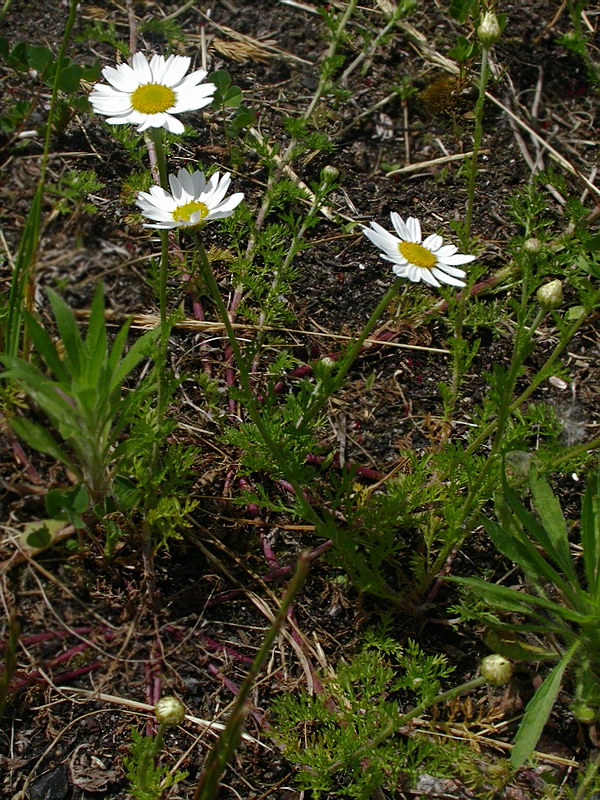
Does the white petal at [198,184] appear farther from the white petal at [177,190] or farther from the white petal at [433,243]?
the white petal at [433,243]

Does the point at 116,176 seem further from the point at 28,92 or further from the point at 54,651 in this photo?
the point at 54,651

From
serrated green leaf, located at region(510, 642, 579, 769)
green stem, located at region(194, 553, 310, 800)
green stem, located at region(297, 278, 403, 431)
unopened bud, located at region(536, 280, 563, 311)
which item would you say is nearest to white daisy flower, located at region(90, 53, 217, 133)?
green stem, located at region(297, 278, 403, 431)

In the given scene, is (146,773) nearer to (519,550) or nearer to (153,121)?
(519,550)

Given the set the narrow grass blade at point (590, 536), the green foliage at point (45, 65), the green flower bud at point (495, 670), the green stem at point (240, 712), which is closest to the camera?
the green stem at point (240, 712)

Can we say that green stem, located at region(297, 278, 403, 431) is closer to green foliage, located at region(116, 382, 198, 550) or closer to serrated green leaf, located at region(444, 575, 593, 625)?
green foliage, located at region(116, 382, 198, 550)

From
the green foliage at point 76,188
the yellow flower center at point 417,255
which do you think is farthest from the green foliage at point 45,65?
the yellow flower center at point 417,255

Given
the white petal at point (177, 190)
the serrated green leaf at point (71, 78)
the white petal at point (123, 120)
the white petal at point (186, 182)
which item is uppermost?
the serrated green leaf at point (71, 78)
